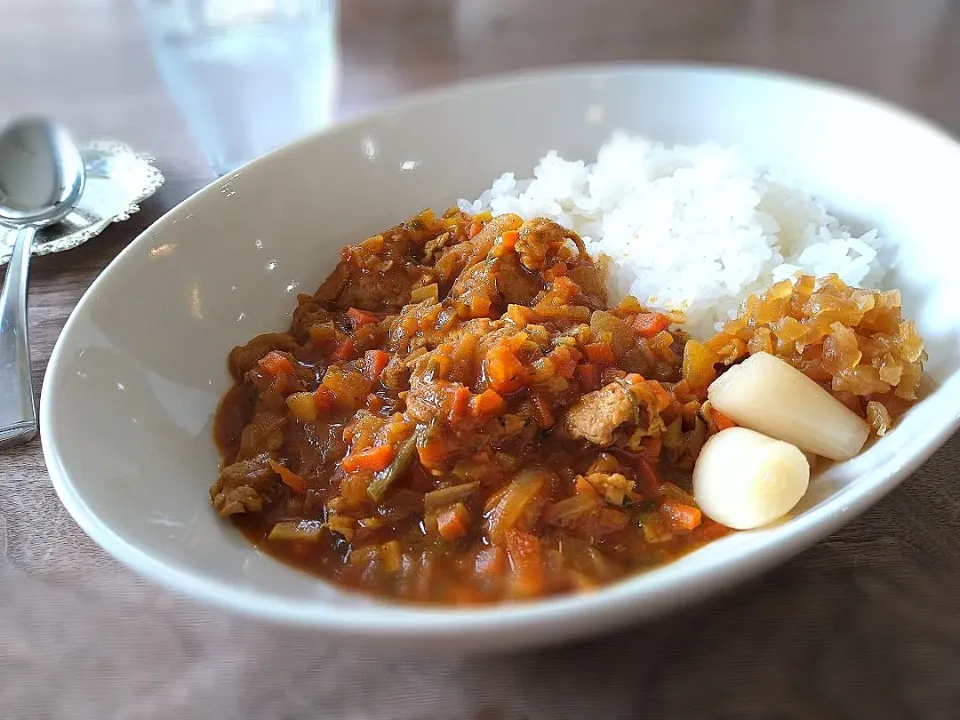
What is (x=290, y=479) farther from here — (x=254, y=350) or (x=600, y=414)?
(x=600, y=414)

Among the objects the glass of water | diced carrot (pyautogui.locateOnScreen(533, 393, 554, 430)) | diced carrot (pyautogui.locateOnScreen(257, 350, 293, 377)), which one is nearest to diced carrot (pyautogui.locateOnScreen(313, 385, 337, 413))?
diced carrot (pyautogui.locateOnScreen(257, 350, 293, 377))

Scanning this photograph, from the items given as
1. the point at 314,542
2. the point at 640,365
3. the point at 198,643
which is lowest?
the point at 198,643

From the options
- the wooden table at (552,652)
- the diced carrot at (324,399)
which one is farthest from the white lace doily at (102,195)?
the diced carrot at (324,399)

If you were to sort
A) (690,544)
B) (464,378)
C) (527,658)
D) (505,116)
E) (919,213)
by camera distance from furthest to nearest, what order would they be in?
(505,116) < (919,213) < (464,378) < (690,544) < (527,658)

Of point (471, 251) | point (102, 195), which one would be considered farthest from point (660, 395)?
point (102, 195)

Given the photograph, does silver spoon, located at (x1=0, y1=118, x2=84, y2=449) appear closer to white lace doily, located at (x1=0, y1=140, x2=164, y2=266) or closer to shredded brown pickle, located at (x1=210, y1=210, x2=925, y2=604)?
white lace doily, located at (x1=0, y1=140, x2=164, y2=266)

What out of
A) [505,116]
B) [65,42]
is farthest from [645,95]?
A: [65,42]

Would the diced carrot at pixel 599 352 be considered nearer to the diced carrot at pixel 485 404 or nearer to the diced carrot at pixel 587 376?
the diced carrot at pixel 587 376

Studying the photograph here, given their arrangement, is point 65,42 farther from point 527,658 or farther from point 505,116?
point 527,658
